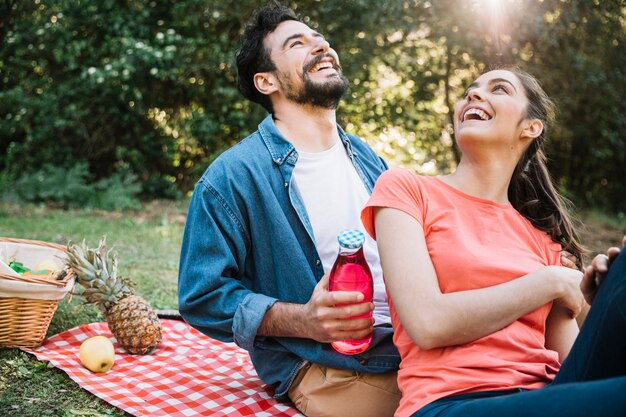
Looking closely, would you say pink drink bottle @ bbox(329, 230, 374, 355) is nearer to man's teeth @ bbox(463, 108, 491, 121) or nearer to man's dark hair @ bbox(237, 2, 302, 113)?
man's teeth @ bbox(463, 108, 491, 121)

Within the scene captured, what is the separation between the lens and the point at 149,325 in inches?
135

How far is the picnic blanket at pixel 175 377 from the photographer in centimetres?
276

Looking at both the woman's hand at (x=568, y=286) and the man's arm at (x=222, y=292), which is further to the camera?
the man's arm at (x=222, y=292)

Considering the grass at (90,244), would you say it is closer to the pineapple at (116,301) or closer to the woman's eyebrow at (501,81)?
the pineapple at (116,301)

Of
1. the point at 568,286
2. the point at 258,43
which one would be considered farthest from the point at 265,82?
the point at 568,286

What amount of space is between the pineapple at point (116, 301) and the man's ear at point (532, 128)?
219 cm

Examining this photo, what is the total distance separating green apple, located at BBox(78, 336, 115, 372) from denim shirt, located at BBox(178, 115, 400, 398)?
78 cm

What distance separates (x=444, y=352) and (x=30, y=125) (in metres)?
8.55

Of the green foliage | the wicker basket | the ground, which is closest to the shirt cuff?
the wicker basket

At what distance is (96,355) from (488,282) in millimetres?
2036

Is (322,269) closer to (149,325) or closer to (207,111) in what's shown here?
(149,325)

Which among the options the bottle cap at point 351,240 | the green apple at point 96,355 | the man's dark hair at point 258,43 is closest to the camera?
the bottle cap at point 351,240

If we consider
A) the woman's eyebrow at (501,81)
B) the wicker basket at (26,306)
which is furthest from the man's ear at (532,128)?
the wicker basket at (26,306)

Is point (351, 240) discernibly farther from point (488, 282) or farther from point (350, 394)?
point (350, 394)
